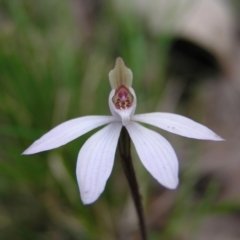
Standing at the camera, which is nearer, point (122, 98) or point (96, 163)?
point (96, 163)

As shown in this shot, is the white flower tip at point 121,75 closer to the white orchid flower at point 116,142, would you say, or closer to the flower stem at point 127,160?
the white orchid flower at point 116,142

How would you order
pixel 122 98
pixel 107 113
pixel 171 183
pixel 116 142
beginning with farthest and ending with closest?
pixel 107 113 < pixel 122 98 < pixel 116 142 < pixel 171 183

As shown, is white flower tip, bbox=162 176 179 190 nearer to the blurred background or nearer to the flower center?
the flower center

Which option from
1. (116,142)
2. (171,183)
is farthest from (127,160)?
(171,183)

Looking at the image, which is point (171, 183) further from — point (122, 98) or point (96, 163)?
point (122, 98)

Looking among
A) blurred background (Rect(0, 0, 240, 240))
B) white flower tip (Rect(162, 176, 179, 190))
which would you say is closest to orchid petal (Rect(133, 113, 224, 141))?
white flower tip (Rect(162, 176, 179, 190))

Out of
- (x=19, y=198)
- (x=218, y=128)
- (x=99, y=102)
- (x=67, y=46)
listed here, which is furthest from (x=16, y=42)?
(x=218, y=128)
